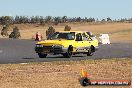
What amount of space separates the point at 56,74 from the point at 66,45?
10.7 metres

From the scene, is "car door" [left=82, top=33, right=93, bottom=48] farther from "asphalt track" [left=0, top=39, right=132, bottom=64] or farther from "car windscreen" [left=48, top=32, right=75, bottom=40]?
"car windscreen" [left=48, top=32, right=75, bottom=40]

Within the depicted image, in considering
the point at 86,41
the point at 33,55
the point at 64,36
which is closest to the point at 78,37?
the point at 86,41

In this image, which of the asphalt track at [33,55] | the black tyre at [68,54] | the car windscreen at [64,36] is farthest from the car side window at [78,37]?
the black tyre at [68,54]

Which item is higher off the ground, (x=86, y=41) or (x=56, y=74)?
(x=56, y=74)

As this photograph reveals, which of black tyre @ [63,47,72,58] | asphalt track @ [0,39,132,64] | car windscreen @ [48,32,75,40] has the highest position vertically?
car windscreen @ [48,32,75,40]

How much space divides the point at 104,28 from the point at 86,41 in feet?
329

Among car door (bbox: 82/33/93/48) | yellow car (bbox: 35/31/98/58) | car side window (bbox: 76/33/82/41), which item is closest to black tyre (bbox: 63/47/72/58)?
yellow car (bbox: 35/31/98/58)

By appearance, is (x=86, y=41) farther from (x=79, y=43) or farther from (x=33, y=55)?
(x=33, y=55)

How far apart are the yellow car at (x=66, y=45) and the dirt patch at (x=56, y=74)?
591cm

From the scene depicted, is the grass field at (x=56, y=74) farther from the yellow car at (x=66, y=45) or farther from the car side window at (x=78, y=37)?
the car side window at (x=78, y=37)

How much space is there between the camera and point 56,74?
60.2 feet

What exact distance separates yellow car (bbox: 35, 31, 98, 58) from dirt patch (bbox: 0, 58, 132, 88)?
5906 mm

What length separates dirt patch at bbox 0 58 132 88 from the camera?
51.4 feet

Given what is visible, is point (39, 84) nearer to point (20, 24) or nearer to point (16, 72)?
point (16, 72)
